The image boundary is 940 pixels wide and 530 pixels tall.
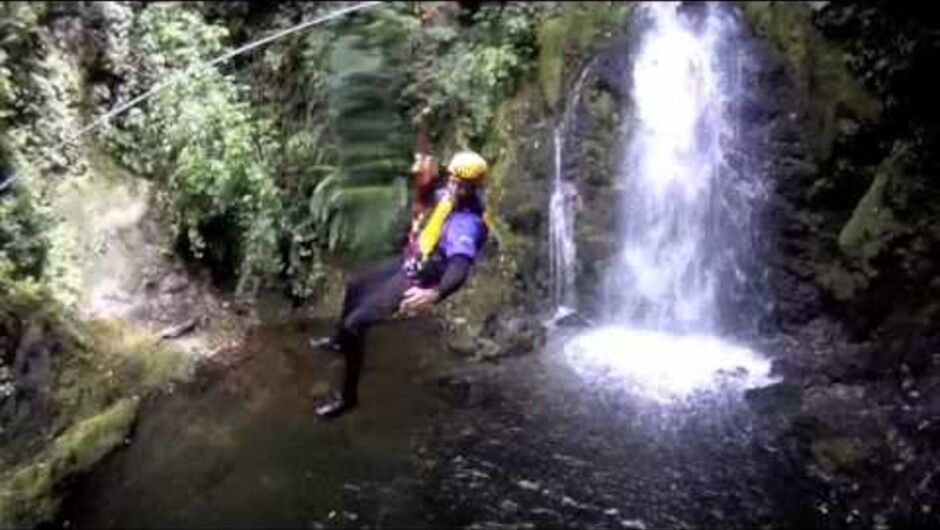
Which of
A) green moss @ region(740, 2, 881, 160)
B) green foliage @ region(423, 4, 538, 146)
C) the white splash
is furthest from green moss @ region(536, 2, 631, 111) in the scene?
the white splash

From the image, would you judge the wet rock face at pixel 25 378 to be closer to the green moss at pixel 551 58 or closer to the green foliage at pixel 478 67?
the green foliage at pixel 478 67

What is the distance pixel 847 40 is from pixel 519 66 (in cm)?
325

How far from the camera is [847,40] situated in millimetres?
10711

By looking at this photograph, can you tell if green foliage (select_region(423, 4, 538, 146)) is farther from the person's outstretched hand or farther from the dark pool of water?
the person's outstretched hand

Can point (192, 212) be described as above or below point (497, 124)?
below

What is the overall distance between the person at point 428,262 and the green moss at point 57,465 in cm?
204

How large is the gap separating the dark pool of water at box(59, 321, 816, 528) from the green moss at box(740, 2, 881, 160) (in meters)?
3.16

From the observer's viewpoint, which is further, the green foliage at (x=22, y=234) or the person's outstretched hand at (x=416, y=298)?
the green foliage at (x=22, y=234)

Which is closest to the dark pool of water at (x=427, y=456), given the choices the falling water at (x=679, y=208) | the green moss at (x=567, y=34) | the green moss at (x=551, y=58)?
the falling water at (x=679, y=208)

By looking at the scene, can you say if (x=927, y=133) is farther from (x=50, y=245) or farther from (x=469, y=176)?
(x=50, y=245)

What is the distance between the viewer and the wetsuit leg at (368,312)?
6281mm

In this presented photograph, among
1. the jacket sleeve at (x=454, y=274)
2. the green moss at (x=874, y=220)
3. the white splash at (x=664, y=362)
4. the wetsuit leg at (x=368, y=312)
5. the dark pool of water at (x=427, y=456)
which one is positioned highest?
the green moss at (x=874, y=220)

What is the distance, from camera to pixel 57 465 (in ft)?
23.0

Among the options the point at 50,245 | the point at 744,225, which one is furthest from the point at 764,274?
the point at 50,245
